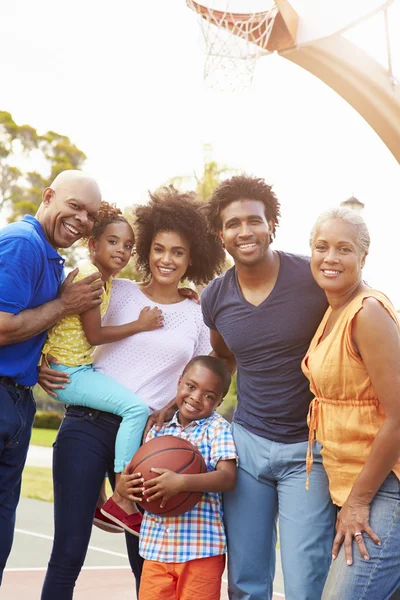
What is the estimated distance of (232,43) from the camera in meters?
5.82

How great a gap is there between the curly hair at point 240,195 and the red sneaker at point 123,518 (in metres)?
1.41

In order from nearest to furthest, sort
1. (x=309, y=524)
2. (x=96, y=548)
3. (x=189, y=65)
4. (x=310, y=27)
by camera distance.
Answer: (x=309, y=524) < (x=310, y=27) < (x=96, y=548) < (x=189, y=65)

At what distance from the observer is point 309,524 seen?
10.4ft

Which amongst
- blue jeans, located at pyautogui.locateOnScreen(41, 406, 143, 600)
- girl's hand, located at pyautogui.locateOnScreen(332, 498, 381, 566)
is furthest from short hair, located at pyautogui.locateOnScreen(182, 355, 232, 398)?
girl's hand, located at pyautogui.locateOnScreen(332, 498, 381, 566)

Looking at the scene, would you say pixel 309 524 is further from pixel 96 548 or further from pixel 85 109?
pixel 85 109

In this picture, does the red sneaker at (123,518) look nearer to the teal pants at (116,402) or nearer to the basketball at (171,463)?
the teal pants at (116,402)

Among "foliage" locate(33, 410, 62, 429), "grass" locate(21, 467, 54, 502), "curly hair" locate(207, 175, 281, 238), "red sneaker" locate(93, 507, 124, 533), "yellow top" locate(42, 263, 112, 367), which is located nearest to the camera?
"curly hair" locate(207, 175, 281, 238)

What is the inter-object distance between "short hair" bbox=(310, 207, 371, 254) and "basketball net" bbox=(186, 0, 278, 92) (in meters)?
2.64

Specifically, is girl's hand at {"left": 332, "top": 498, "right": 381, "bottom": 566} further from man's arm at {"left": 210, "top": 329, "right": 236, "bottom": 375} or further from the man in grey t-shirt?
man's arm at {"left": 210, "top": 329, "right": 236, "bottom": 375}

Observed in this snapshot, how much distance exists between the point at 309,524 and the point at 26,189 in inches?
857

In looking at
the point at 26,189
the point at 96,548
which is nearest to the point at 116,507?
Answer: the point at 96,548

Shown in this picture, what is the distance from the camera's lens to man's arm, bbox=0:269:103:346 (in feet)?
11.1

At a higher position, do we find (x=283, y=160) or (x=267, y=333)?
(x=283, y=160)

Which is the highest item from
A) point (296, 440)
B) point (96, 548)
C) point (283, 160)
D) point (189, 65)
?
point (189, 65)
